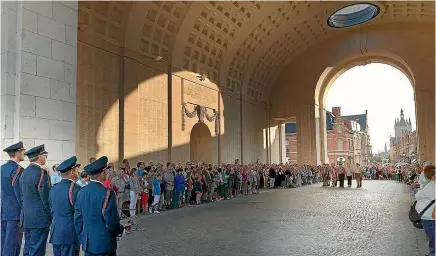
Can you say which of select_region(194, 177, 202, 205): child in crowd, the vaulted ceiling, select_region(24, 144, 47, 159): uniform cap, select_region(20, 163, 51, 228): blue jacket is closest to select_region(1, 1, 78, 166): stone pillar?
select_region(24, 144, 47, 159): uniform cap

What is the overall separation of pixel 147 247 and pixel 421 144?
1143 inches

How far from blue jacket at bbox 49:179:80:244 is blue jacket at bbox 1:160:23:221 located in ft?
5.13

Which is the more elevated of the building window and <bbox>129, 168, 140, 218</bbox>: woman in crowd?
the building window

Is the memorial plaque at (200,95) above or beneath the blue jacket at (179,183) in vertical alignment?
above

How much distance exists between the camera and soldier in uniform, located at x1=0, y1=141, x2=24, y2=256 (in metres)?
6.41

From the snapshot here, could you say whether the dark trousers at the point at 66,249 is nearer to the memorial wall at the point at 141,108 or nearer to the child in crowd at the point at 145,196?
the child in crowd at the point at 145,196

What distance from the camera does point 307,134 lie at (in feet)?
117

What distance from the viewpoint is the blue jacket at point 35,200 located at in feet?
19.3

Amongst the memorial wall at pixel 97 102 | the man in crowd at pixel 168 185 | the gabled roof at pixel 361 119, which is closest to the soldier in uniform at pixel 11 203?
the man in crowd at pixel 168 185

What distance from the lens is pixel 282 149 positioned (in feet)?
130

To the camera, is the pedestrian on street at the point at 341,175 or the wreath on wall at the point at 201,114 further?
the pedestrian on street at the point at 341,175

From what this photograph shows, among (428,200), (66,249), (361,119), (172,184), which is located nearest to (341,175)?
(172,184)

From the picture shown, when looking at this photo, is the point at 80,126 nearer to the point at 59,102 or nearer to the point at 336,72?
the point at 59,102

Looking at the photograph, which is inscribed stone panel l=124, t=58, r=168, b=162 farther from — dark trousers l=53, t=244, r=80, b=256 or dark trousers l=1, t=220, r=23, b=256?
dark trousers l=53, t=244, r=80, b=256
